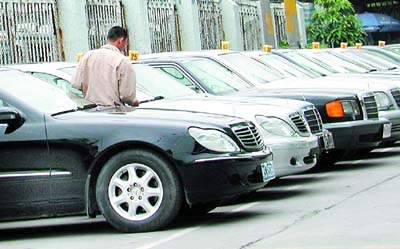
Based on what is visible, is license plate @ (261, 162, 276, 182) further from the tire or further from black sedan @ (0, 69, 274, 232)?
the tire

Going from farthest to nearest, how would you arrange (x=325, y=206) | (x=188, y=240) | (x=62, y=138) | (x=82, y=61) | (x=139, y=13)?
(x=139, y=13), (x=82, y=61), (x=325, y=206), (x=62, y=138), (x=188, y=240)

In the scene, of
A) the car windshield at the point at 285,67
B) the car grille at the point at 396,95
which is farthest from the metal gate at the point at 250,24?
the car grille at the point at 396,95

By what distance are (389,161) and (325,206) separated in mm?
4027

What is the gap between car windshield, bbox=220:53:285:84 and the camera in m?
13.9

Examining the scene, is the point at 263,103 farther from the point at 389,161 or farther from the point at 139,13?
the point at 139,13

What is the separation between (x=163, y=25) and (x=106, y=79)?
11.0 meters

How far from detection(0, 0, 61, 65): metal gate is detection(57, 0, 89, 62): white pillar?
0.16 meters

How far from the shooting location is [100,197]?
28.7 feet

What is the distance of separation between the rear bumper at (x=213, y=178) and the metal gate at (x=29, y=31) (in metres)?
8.16

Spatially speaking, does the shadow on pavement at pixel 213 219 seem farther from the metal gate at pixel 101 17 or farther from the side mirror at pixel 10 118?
the metal gate at pixel 101 17

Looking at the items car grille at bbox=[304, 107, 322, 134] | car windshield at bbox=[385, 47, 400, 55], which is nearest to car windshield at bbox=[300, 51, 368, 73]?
car windshield at bbox=[385, 47, 400, 55]

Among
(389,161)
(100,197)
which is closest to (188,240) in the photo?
(100,197)

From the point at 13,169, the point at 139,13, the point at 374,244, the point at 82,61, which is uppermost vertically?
the point at 139,13

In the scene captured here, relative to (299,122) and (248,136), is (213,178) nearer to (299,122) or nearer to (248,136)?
(248,136)
